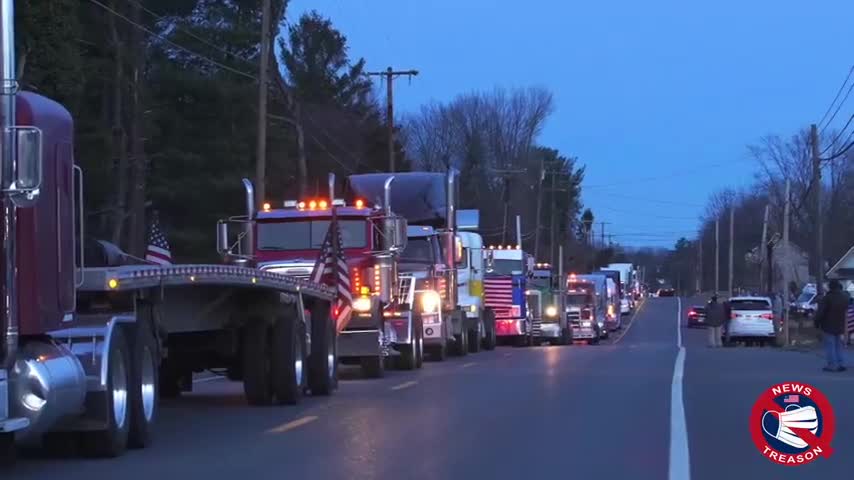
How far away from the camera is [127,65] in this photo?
42.8 meters

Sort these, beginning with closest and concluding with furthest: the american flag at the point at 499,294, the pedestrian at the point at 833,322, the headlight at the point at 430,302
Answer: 1. the pedestrian at the point at 833,322
2. the headlight at the point at 430,302
3. the american flag at the point at 499,294

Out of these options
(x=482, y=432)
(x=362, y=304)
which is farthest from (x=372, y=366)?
(x=482, y=432)

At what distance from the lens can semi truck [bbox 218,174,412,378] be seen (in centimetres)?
2275

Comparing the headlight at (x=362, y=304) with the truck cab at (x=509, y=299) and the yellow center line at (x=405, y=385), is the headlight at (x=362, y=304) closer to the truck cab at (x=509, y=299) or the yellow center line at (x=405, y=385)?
the yellow center line at (x=405, y=385)

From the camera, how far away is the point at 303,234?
928 inches

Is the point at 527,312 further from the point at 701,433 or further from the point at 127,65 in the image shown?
the point at 701,433

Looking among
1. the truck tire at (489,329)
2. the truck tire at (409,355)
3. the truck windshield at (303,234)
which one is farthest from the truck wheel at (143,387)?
the truck tire at (489,329)

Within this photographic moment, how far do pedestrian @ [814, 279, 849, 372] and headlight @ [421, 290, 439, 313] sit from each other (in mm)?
8381

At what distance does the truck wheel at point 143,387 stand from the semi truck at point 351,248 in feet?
31.1

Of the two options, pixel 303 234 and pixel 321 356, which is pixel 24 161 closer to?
pixel 321 356

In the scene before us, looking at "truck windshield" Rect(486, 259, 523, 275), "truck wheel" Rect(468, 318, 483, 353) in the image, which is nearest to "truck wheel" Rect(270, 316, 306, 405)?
"truck wheel" Rect(468, 318, 483, 353)

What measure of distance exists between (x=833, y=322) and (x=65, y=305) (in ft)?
56.8

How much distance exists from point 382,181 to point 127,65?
54.8 feet

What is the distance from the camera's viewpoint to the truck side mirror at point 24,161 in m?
9.76
